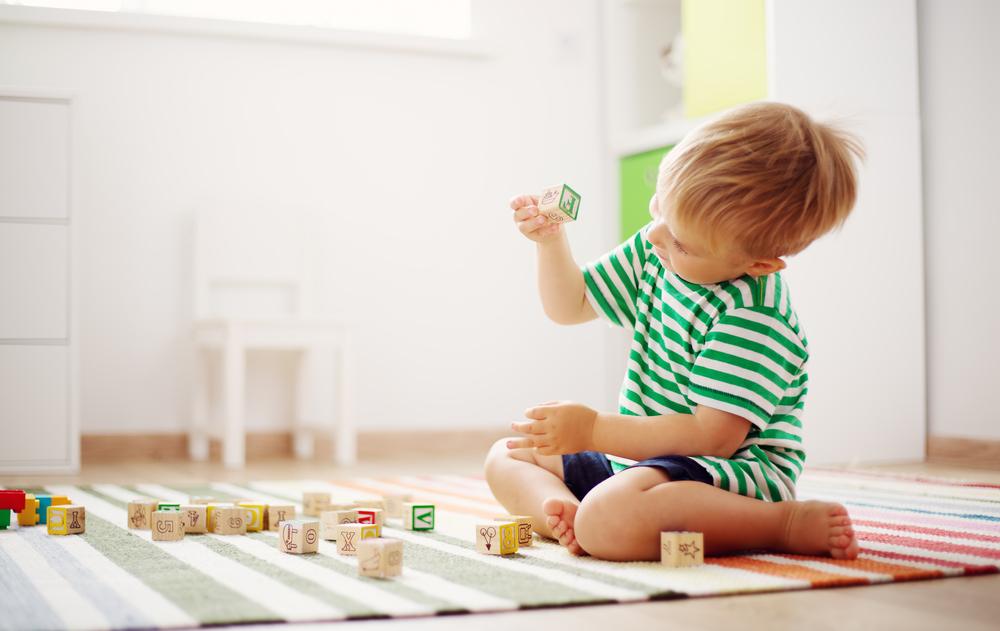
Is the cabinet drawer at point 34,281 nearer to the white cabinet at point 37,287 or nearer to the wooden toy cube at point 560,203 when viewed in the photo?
the white cabinet at point 37,287

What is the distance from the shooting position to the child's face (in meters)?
1.13

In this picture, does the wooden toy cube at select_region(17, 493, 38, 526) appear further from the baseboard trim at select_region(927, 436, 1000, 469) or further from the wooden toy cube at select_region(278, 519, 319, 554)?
the baseboard trim at select_region(927, 436, 1000, 469)

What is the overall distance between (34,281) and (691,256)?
1665 mm

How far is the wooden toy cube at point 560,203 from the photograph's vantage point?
47.2 inches

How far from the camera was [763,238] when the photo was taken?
44.3 inches

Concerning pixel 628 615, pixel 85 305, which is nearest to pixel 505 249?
pixel 85 305

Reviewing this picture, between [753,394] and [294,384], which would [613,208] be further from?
[753,394]

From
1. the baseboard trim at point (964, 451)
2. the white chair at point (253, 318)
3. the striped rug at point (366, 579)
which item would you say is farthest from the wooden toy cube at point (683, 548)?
the white chair at point (253, 318)

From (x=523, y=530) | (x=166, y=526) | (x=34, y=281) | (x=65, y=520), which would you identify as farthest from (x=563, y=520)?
(x=34, y=281)

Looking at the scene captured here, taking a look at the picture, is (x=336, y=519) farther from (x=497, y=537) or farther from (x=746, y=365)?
(x=746, y=365)

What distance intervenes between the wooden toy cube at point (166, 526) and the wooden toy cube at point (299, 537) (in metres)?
0.15

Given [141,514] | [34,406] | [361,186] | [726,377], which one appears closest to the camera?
[726,377]

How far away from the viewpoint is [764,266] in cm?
115

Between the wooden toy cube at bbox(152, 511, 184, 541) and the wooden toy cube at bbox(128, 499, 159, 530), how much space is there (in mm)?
99
